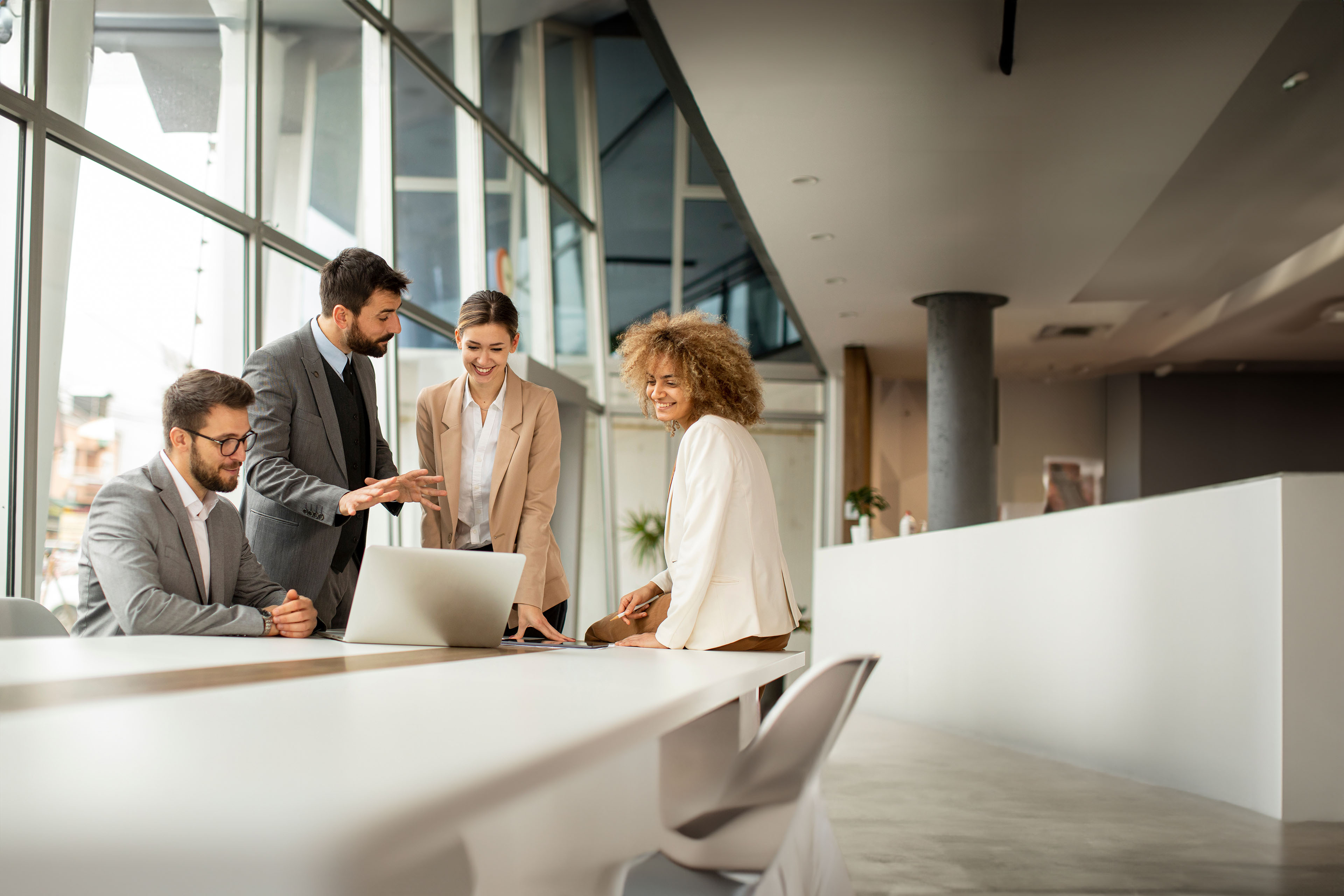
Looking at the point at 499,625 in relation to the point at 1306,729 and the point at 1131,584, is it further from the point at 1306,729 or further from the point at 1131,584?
the point at 1131,584

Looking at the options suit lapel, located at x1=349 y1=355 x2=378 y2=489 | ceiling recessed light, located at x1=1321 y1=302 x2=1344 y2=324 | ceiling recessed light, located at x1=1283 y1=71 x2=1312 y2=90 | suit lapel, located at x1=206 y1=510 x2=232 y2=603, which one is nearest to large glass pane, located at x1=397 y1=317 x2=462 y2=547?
suit lapel, located at x1=349 y1=355 x2=378 y2=489

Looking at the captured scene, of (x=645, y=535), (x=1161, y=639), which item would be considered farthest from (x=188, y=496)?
(x=645, y=535)

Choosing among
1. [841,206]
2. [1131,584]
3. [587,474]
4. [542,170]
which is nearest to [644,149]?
[542,170]

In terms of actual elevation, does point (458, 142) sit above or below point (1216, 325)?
above

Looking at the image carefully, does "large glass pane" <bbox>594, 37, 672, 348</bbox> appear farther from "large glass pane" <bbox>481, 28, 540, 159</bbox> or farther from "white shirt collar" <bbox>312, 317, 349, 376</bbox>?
"white shirt collar" <bbox>312, 317, 349, 376</bbox>

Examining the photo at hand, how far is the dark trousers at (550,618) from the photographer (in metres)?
2.67

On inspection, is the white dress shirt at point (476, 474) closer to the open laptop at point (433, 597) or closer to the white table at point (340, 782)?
the open laptop at point (433, 597)

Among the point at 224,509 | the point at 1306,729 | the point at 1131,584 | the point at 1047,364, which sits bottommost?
the point at 1306,729

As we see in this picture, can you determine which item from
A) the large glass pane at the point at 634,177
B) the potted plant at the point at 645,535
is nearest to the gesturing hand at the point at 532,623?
the potted plant at the point at 645,535

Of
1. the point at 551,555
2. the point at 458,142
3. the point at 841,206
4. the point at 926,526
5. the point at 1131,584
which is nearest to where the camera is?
the point at 551,555

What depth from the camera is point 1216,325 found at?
10523 millimetres

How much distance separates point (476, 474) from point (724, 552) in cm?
91

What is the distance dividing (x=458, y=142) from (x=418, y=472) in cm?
597

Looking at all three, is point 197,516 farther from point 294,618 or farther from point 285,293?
point 285,293
